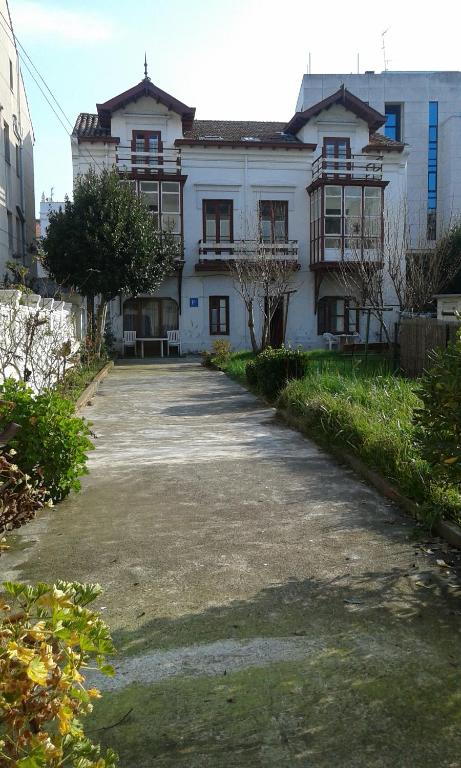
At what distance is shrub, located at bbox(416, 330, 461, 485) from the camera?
4.39 metres

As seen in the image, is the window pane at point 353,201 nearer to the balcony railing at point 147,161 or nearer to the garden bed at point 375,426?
the balcony railing at point 147,161

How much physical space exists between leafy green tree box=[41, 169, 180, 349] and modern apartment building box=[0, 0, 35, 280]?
1.49m

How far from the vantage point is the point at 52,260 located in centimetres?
2467

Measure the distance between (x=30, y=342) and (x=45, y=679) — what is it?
371 inches

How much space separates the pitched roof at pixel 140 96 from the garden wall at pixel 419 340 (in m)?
17.8

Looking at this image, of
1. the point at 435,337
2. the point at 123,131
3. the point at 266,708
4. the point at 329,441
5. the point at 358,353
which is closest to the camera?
the point at 266,708

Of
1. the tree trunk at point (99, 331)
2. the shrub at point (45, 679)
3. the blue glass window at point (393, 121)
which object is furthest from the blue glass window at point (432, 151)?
the shrub at point (45, 679)

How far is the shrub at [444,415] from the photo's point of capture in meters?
4.39

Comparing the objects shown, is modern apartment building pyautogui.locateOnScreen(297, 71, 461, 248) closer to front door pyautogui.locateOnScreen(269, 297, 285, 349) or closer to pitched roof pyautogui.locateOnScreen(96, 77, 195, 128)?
front door pyautogui.locateOnScreen(269, 297, 285, 349)

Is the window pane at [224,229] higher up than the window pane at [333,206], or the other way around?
the window pane at [333,206]

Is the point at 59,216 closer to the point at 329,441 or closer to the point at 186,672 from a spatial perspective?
the point at 329,441

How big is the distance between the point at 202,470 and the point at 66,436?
2057 mm

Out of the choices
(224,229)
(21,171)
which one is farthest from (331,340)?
(21,171)

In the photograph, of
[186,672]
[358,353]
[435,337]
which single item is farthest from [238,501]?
[358,353]
